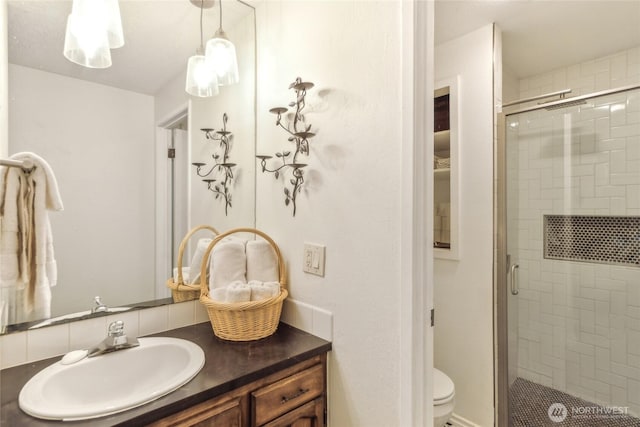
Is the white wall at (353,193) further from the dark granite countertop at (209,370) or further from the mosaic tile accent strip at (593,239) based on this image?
the mosaic tile accent strip at (593,239)

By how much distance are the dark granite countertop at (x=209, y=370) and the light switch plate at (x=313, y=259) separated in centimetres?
25

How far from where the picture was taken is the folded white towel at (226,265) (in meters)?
1.24

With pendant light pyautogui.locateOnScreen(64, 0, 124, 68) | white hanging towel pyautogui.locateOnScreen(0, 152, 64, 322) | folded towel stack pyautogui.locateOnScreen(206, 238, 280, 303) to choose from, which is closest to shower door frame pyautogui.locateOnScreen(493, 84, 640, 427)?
folded towel stack pyautogui.locateOnScreen(206, 238, 280, 303)

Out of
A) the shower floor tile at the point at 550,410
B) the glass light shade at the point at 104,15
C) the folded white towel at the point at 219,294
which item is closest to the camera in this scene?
the glass light shade at the point at 104,15

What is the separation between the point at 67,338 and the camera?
1037 millimetres

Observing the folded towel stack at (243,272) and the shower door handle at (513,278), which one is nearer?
the folded towel stack at (243,272)

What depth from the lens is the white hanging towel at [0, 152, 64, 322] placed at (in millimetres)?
881

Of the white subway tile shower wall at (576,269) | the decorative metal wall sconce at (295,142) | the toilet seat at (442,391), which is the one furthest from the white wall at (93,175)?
the white subway tile shower wall at (576,269)

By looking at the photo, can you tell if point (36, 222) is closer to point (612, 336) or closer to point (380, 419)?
point (380, 419)

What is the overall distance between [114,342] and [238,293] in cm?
40

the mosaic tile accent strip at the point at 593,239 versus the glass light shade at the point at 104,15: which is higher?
the glass light shade at the point at 104,15

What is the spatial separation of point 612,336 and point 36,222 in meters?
2.72

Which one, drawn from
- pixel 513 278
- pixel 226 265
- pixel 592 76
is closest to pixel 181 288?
pixel 226 265

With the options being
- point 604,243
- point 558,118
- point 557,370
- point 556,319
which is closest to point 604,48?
point 558,118
